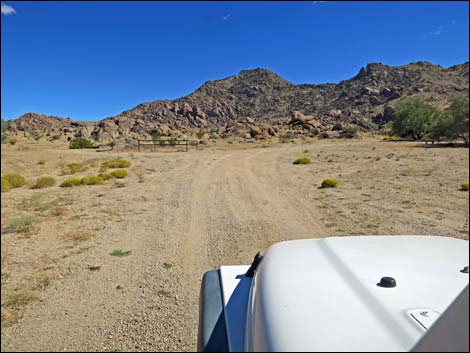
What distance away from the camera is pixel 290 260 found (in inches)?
77.5

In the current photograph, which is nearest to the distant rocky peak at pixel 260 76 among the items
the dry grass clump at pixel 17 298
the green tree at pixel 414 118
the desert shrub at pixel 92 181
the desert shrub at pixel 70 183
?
the green tree at pixel 414 118

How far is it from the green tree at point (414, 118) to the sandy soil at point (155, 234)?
35.1 meters

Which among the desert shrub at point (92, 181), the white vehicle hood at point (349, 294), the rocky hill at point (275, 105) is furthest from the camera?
the rocky hill at point (275, 105)

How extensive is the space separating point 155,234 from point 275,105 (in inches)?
4665

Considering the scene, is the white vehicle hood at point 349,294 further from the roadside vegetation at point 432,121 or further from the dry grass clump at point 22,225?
the roadside vegetation at point 432,121

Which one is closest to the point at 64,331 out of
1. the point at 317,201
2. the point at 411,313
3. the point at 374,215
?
the point at 411,313

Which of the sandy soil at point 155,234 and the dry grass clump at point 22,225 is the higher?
the dry grass clump at point 22,225

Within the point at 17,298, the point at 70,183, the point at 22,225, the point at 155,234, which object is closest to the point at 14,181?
the point at 70,183

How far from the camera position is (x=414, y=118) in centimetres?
4625

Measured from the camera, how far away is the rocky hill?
81.4m

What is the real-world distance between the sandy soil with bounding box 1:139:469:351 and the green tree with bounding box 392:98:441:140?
3515cm

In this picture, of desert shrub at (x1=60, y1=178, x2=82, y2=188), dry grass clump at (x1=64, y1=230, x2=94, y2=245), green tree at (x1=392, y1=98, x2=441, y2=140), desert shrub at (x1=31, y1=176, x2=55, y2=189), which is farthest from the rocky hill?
dry grass clump at (x1=64, y1=230, x2=94, y2=245)

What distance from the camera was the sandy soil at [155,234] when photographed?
3711 mm

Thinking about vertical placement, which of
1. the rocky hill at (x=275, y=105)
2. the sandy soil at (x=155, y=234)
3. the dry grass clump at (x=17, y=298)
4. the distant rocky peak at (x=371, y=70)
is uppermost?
the distant rocky peak at (x=371, y=70)
